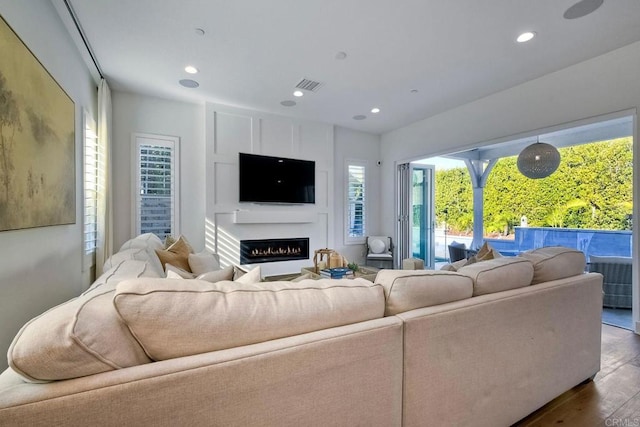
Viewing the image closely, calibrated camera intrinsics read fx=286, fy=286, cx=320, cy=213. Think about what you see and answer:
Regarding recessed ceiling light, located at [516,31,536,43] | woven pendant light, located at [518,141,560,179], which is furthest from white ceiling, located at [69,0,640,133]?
woven pendant light, located at [518,141,560,179]

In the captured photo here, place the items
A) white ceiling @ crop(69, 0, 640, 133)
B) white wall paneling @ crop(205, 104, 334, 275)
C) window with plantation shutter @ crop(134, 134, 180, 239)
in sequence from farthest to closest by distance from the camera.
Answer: white wall paneling @ crop(205, 104, 334, 275) → window with plantation shutter @ crop(134, 134, 180, 239) → white ceiling @ crop(69, 0, 640, 133)

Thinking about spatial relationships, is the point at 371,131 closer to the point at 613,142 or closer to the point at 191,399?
the point at 613,142

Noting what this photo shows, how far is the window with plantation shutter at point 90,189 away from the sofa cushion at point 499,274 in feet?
11.6

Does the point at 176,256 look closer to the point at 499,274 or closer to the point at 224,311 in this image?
the point at 224,311

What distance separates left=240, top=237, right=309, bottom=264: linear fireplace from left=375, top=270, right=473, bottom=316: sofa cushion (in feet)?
12.1

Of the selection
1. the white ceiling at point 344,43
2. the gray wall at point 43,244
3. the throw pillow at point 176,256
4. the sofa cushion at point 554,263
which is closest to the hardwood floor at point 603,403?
the sofa cushion at point 554,263

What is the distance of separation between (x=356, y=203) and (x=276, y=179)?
5.96 feet

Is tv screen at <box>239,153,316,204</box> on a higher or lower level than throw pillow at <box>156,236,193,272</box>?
higher

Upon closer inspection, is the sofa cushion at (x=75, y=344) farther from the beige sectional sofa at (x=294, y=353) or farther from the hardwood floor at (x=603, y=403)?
the hardwood floor at (x=603, y=403)

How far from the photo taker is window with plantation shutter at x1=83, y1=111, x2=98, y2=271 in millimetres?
3008

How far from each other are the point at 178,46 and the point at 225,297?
2.95m

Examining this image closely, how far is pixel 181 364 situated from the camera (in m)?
0.77

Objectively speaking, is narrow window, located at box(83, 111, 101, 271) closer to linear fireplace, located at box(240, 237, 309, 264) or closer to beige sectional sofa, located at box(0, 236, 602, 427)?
linear fireplace, located at box(240, 237, 309, 264)

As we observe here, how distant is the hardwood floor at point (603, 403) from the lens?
5.12 feet
